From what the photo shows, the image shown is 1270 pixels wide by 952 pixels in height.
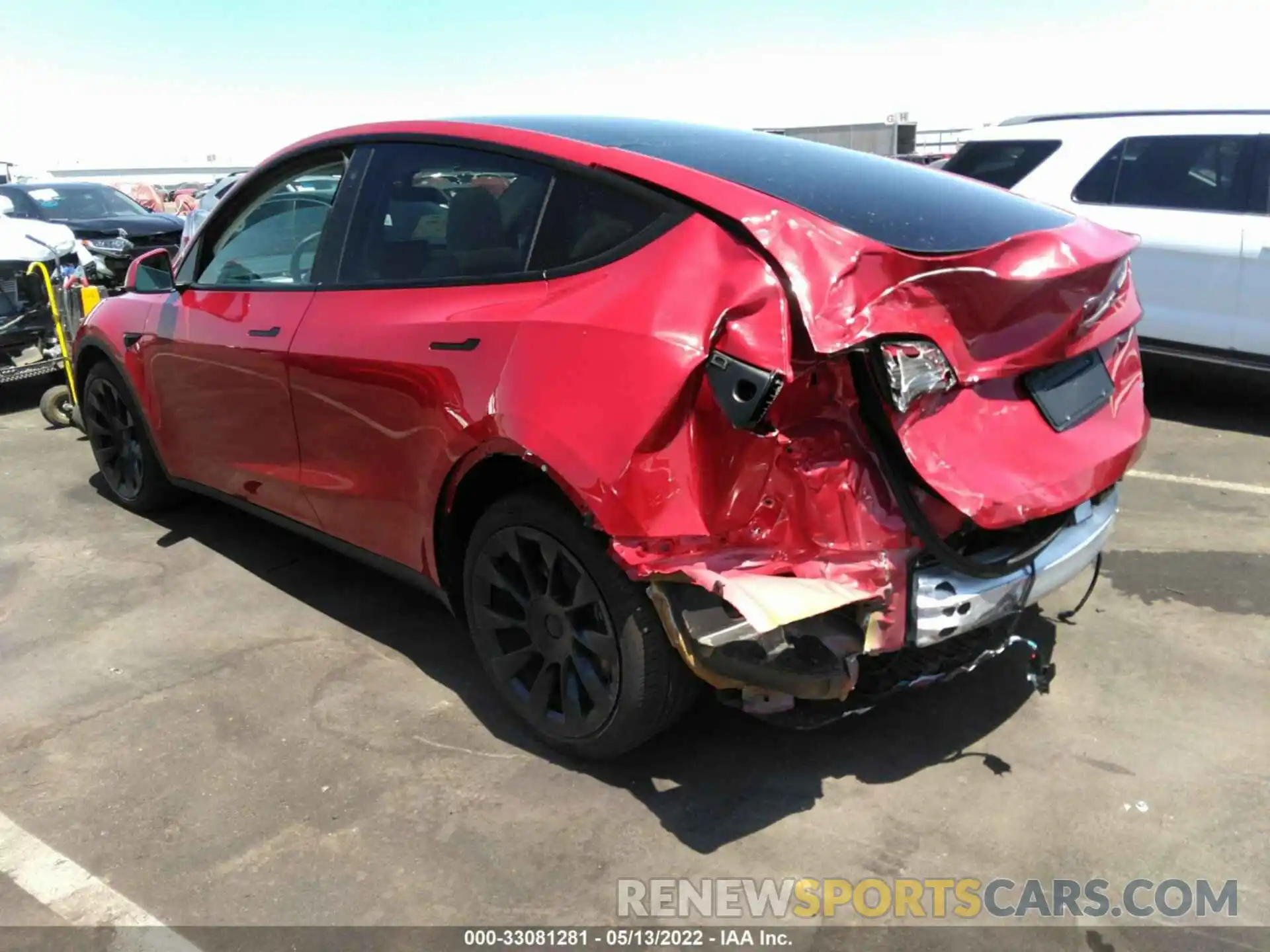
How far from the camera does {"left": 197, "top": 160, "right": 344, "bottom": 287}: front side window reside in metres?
3.69

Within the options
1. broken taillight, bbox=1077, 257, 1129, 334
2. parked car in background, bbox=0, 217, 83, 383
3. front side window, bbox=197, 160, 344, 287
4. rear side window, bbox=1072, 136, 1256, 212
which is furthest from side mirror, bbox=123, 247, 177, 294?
rear side window, bbox=1072, 136, 1256, 212

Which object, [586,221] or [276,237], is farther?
[276,237]

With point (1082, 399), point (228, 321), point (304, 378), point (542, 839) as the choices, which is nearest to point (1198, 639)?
point (1082, 399)

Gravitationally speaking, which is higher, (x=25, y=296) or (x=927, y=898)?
(x=25, y=296)

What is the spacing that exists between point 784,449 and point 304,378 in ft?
6.24

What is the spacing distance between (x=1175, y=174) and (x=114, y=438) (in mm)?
6315

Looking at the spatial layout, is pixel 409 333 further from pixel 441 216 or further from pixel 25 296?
pixel 25 296

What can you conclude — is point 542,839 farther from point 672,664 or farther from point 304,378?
point 304,378

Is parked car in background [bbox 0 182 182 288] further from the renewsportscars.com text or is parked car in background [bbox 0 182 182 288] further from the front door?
the renewsportscars.com text

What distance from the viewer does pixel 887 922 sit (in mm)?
2410

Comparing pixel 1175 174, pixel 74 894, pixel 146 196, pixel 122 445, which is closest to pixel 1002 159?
pixel 1175 174

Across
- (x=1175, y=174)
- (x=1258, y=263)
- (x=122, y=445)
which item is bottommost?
(x=122, y=445)

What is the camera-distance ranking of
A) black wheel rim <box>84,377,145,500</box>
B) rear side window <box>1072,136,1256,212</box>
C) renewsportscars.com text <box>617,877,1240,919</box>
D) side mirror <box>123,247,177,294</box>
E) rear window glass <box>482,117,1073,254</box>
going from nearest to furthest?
renewsportscars.com text <box>617,877,1240,919</box>
rear window glass <box>482,117,1073,254</box>
side mirror <box>123,247,177,294</box>
black wheel rim <box>84,377,145,500</box>
rear side window <box>1072,136,1256,212</box>

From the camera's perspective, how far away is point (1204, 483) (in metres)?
A: 5.22
